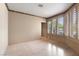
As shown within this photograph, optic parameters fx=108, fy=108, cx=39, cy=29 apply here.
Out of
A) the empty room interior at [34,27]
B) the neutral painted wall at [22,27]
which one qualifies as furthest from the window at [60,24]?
the neutral painted wall at [22,27]

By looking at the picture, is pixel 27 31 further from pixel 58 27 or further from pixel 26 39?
pixel 58 27

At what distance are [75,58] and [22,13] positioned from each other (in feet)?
23.7

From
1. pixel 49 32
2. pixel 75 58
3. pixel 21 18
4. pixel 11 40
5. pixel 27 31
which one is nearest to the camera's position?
pixel 75 58

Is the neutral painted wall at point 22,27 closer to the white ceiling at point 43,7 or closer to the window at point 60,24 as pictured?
the white ceiling at point 43,7

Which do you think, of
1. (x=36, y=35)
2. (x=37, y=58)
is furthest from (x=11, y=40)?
(x=37, y=58)

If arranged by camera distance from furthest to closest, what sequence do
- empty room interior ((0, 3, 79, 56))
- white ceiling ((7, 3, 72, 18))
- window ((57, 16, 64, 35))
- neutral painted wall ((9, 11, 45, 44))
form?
window ((57, 16, 64, 35)) → neutral painted wall ((9, 11, 45, 44)) → empty room interior ((0, 3, 79, 56)) → white ceiling ((7, 3, 72, 18))

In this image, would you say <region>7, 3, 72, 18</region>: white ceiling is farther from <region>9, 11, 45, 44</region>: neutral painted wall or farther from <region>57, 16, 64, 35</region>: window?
<region>57, 16, 64, 35</region>: window

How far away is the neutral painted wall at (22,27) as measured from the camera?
7691 millimetres

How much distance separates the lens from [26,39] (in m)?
8.89

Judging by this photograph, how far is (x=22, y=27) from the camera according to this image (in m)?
8.53

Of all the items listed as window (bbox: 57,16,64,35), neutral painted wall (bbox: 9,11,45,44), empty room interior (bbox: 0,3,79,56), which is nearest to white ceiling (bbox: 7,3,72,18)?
empty room interior (bbox: 0,3,79,56)

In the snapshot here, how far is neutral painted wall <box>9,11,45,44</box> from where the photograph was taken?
769 cm

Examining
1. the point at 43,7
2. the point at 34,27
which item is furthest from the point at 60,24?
the point at 43,7

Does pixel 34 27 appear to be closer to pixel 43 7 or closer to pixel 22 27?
pixel 22 27
